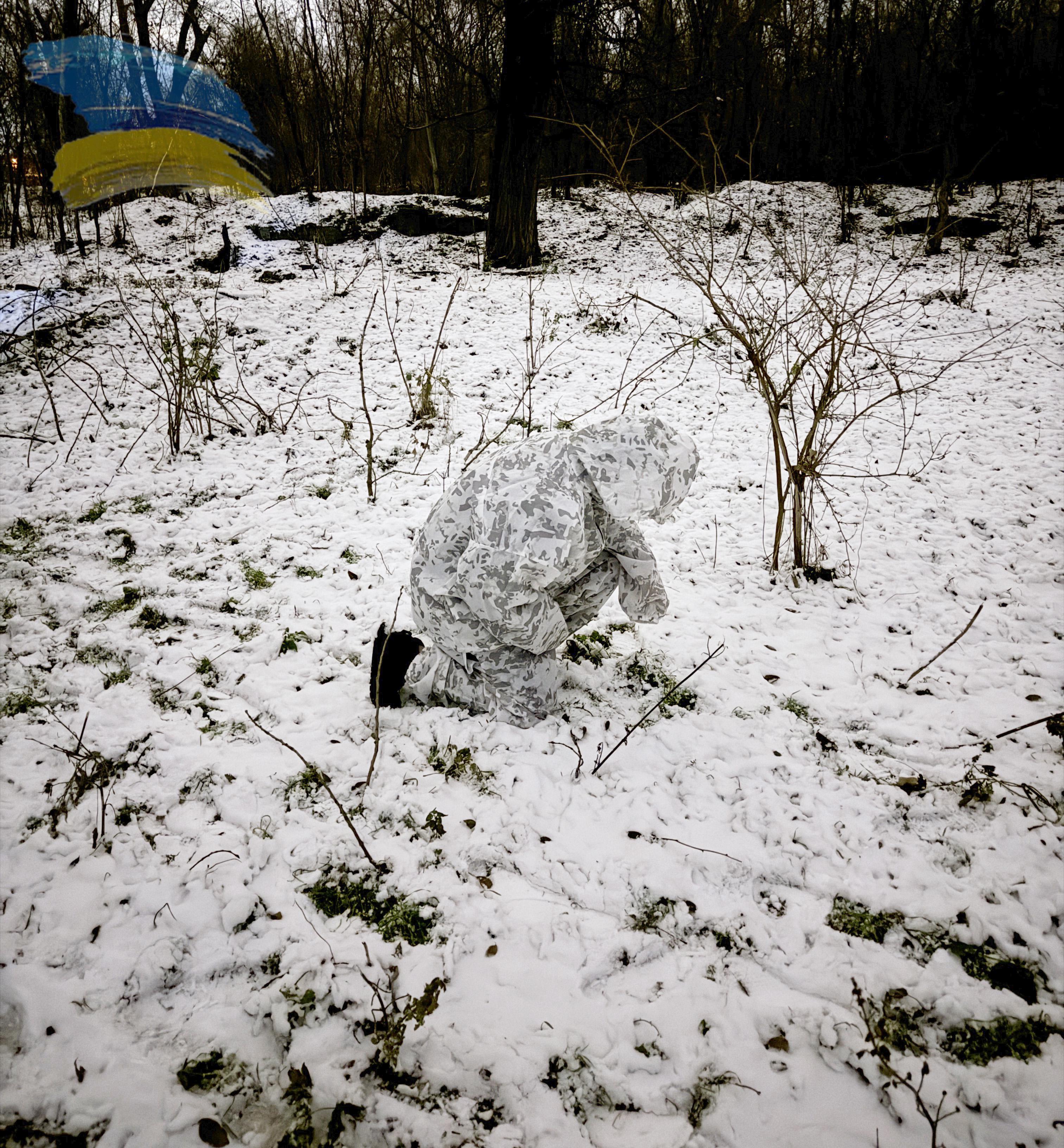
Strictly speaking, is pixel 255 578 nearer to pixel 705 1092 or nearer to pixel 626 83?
pixel 705 1092

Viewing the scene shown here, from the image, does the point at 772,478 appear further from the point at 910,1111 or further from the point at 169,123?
the point at 169,123

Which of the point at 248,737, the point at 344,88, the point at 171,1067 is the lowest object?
the point at 171,1067

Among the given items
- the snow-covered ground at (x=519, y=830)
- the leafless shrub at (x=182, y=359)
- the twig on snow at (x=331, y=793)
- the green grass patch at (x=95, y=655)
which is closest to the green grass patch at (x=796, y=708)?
the snow-covered ground at (x=519, y=830)

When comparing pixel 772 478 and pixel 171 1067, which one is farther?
pixel 772 478

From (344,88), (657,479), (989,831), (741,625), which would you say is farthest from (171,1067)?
(344,88)

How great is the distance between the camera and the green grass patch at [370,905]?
Answer: 5.09 feet

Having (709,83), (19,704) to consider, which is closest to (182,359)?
(19,704)

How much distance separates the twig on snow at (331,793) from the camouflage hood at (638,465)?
1.20m

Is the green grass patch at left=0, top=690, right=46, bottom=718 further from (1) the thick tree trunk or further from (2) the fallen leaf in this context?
(1) the thick tree trunk

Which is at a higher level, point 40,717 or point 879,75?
point 879,75

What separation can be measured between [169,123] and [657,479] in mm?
8443

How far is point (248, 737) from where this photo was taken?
7.04 ft

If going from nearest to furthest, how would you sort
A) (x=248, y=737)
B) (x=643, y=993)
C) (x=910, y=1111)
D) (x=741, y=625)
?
(x=910, y=1111), (x=643, y=993), (x=248, y=737), (x=741, y=625)

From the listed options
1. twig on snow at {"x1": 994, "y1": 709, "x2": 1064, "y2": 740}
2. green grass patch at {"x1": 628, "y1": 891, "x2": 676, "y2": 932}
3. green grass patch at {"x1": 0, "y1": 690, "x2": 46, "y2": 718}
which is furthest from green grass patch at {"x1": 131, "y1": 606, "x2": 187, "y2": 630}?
twig on snow at {"x1": 994, "y1": 709, "x2": 1064, "y2": 740}
